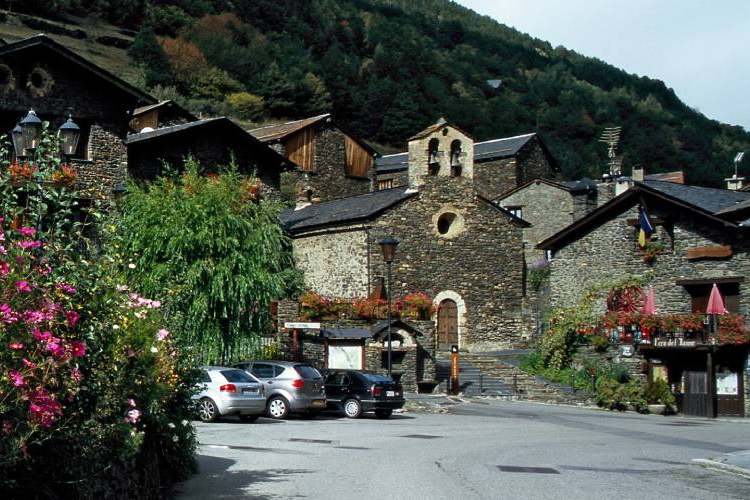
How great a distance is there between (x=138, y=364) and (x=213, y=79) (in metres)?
84.2

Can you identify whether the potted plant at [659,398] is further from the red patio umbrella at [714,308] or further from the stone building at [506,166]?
the stone building at [506,166]

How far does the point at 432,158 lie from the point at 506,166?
19858 millimetres

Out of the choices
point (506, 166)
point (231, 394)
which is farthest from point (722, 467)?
point (506, 166)

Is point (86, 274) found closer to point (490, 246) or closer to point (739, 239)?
point (739, 239)

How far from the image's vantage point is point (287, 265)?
41.5 meters

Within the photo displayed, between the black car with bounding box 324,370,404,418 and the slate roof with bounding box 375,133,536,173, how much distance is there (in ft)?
124

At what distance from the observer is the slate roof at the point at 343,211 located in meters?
44.9

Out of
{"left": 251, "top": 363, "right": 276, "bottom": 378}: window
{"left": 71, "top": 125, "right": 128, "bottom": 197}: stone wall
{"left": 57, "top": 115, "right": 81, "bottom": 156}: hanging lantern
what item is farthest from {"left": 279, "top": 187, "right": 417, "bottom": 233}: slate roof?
{"left": 57, "top": 115, "right": 81, "bottom": 156}: hanging lantern

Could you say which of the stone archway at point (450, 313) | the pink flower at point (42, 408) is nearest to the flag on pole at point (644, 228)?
the stone archway at point (450, 313)

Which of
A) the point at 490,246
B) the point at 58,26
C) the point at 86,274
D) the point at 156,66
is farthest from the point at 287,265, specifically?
the point at 58,26

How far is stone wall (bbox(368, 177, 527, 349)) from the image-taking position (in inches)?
1785

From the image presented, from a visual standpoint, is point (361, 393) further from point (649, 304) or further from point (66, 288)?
point (66, 288)

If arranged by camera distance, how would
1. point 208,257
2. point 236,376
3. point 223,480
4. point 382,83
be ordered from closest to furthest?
point 223,480 < point 236,376 < point 208,257 < point 382,83

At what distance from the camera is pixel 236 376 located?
25438 mm
